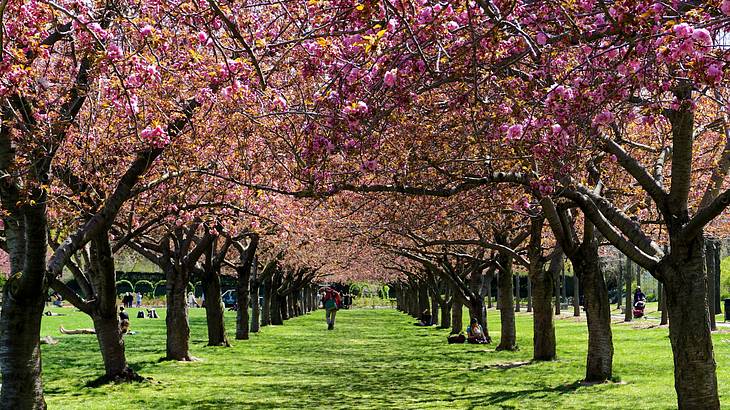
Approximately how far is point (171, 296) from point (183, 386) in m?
5.59

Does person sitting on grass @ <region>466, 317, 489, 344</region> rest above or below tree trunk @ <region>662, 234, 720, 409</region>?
below

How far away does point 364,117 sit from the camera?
9.21m

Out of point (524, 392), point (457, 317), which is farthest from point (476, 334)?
point (524, 392)

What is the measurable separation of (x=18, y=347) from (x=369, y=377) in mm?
9662

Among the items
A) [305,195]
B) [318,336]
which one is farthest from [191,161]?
[318,336]

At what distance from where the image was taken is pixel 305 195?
12.1 m

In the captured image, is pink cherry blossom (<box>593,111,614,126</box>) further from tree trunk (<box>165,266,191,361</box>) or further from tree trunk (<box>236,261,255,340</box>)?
tree trunk (<box>236,261,255,340</box>)

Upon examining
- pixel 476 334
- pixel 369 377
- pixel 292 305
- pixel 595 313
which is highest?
pixel 595 313

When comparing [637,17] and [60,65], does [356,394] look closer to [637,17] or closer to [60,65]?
[60,65]

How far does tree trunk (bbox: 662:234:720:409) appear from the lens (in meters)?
10.2

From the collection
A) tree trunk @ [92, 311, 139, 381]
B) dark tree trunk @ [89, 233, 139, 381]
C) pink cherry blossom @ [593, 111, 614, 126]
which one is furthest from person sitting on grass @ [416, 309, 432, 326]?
pink cherry blossom @ [593, 111, 614, 126]

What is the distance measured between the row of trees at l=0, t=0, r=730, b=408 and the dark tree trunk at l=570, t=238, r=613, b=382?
0.04 metres

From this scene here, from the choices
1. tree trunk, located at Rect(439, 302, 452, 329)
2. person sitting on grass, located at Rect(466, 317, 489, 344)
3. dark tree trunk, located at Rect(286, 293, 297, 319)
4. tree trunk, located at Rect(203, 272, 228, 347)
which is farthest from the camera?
dark tree trunk, located at Rect(286, 293, 297, 319)

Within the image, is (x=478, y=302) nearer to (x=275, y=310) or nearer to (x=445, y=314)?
(x=445, y=314)
